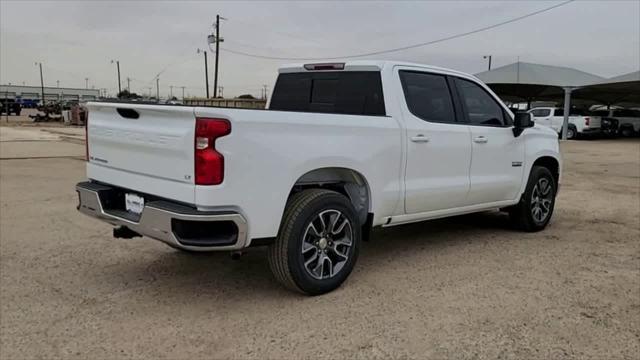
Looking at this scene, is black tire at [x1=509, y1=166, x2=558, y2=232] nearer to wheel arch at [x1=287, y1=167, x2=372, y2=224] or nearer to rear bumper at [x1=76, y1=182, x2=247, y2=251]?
wheel arch at [x1=287, y1=167, x2=372, y2=224]

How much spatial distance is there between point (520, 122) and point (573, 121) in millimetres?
26158

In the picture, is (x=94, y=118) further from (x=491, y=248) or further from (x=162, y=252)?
(x=491, y=248)

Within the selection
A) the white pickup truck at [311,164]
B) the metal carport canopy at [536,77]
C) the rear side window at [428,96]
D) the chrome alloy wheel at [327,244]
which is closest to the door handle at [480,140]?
the white pickup truck at [311,164]

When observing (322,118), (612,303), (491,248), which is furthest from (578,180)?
(322,118)

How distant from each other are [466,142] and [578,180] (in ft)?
25.1

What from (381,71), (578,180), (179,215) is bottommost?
(578,180)

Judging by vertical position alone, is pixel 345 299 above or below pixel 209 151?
below

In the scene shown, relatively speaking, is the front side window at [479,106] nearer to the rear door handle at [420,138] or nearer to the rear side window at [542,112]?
the rear door handle at [420,138]

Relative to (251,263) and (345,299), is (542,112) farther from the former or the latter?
(345,299)

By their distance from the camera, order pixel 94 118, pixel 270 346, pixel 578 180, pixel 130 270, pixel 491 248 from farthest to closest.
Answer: pixel 578 180 < pixel 491 248 < pixel 130 270 < pixel 94 118 < pixel 270 346

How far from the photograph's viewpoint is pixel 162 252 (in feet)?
17.9

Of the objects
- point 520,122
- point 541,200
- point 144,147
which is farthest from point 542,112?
point 144,147

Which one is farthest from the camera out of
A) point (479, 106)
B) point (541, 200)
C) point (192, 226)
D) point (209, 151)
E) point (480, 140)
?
point (541, 200)

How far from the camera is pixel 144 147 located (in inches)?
154
